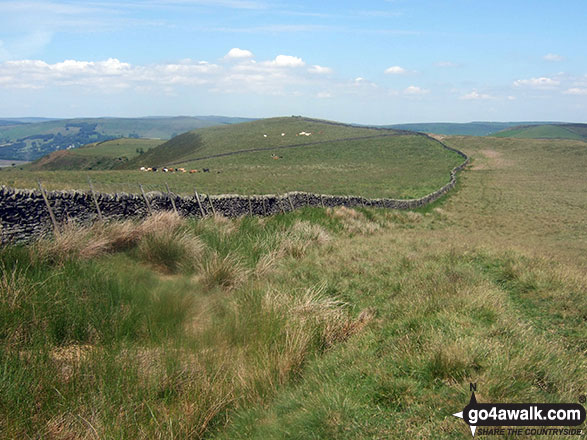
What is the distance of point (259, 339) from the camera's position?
4562mm

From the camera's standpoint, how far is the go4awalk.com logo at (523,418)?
2.68m

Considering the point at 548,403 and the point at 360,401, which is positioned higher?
the point at 548,403

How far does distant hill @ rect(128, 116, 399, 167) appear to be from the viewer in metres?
76.0

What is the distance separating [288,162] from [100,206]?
51.9 metres

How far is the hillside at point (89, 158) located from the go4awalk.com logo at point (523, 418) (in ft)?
311

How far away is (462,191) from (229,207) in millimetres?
28445

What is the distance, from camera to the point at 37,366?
340 cm

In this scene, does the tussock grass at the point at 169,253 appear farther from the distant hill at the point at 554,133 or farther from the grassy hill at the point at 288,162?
the distant hill at the point at 554,133

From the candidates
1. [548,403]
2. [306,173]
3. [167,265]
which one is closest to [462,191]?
[306,173]

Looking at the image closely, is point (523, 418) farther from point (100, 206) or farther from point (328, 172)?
point (328, 172)

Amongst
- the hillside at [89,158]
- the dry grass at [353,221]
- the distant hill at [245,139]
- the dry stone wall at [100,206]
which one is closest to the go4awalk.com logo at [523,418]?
the dry stone wall at [100,206]

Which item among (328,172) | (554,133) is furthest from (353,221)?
(554,133)

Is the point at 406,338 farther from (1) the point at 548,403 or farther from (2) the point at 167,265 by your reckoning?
(2) the point at 167,265

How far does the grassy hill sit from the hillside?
384 millimetres
